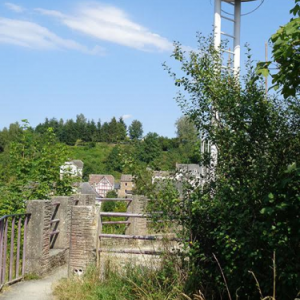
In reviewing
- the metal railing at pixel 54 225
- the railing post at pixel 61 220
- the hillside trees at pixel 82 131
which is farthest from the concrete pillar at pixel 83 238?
the hillside trees at pixel 82 131

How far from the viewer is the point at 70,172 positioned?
13.3 m

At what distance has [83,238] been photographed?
7.37 m

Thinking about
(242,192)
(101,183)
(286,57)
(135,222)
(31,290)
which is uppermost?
(286,57)

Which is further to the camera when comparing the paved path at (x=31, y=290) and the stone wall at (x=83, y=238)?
the stone wall at (x=83, y=238)

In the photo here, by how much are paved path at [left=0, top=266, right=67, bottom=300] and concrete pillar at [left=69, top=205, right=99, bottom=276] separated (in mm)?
520

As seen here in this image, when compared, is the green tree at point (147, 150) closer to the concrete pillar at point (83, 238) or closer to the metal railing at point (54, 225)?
the concrete pillar at point (83, 238)

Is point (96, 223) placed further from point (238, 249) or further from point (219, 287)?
point (238, 249)

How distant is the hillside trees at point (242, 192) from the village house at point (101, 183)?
8301cm

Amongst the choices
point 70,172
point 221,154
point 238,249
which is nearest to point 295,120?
point 221,154

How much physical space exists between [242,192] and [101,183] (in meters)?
87.4

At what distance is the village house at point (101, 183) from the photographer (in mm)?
89688

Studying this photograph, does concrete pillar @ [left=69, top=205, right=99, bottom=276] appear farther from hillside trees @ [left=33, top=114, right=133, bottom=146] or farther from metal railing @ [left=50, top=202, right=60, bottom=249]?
hillside trees @ [left=33, top=114, right=133, bottom=146]

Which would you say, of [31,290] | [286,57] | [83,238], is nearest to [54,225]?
[31,290]

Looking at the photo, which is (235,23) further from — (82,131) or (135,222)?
(82,131)
